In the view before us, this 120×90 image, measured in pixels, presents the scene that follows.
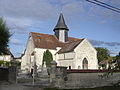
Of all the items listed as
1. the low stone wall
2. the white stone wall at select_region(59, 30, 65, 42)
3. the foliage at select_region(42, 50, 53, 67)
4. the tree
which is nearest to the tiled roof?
the foliage at select_region(42, 50, 53, 67)

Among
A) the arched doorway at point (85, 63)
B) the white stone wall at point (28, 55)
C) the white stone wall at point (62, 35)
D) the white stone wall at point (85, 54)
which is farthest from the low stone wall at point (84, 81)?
the white stone wall at point (62, 35)

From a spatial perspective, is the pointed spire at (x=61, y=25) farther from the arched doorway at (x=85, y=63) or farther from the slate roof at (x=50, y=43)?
the arched doorway at (x=85, y=63)

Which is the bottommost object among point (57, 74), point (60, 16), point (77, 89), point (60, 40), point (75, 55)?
point (77, 89)

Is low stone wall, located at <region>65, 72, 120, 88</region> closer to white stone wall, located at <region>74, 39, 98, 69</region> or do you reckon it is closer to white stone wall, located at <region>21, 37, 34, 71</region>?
white stone wall, located at <region>74, 39, 98, 69</region>

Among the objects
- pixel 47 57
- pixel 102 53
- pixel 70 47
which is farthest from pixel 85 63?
pixel 102 53

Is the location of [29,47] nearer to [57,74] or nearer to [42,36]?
[42,36]

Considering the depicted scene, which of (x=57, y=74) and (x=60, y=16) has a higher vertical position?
(x=60, y=16)

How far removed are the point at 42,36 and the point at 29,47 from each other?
434 centimetres

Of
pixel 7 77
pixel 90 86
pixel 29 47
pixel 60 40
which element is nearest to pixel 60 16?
pixel 60 40

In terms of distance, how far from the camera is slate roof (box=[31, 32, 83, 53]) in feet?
147

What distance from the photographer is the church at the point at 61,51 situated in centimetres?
4266

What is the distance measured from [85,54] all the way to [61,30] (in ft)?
35.8

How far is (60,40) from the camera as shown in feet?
167

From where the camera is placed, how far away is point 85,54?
44188mm
